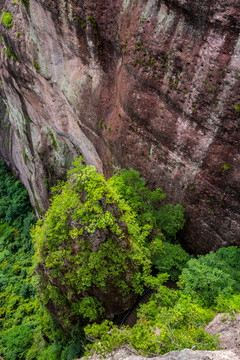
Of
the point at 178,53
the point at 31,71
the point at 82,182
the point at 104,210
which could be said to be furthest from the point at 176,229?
the point at 31,71

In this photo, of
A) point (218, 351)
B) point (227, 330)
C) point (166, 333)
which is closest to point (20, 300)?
point (166, 333)

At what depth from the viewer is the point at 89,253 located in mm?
10258

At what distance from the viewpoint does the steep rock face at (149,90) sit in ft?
33.4

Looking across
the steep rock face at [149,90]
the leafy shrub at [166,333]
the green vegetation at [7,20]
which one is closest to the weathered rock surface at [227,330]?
the leafy shrub at [166,333]

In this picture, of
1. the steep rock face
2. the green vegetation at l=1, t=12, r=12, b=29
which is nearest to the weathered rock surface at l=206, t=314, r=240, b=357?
the steep rock face

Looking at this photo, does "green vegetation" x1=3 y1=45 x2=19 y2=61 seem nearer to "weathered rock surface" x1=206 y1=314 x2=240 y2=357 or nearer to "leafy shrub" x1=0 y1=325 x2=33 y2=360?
"leafy shrub" x1=0 y1=325 x2=33 y2=360

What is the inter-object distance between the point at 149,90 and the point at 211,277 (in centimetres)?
779

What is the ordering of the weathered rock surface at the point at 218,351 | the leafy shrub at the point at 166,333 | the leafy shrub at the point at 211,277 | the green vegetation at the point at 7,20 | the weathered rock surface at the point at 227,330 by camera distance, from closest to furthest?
the weathered rock surface at the point at 218,351
the leafy shrub at the point at 166,333
the weathered rock surface at the point at 227,330
the leafy shrub at the point at 211,277
the green vegetation at the point at 7,20

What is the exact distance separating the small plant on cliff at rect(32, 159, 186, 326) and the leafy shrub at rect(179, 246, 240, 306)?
159 cm

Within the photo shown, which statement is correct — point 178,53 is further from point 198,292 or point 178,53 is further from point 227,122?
point 198,292

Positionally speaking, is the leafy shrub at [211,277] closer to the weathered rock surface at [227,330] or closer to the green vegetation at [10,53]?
the weathered rock surface at [227,330]

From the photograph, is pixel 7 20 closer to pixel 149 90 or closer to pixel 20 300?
pixel 149 90

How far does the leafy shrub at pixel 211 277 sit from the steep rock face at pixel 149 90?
132 cm

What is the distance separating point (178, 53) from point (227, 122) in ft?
10.3
